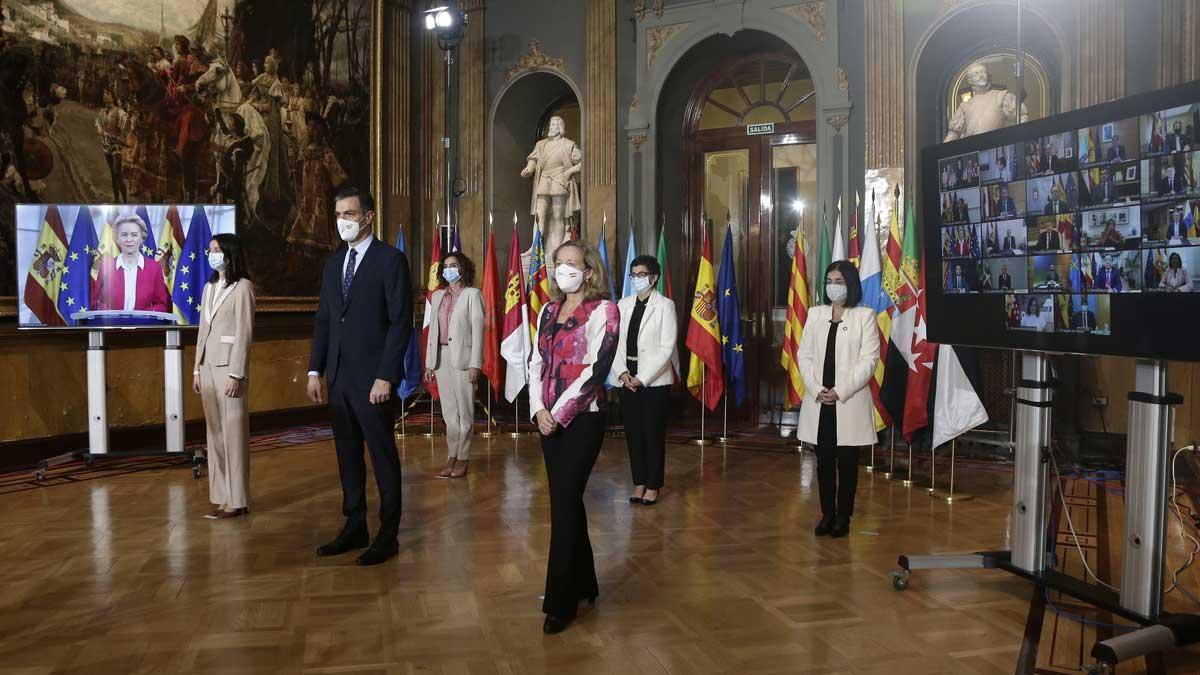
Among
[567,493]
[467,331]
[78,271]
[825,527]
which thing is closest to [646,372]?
[825,527]

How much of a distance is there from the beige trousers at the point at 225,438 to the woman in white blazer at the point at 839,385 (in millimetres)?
3327

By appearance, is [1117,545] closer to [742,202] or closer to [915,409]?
[915,409]

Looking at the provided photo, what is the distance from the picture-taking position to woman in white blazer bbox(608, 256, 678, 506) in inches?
232

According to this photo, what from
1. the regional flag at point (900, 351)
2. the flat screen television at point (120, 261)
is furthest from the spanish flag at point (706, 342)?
the flat screen television at point (120, 261)

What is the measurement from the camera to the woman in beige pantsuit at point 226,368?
5.47 m

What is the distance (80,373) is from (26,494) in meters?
1.91

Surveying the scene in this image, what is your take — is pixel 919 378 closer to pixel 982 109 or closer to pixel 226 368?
pixel 982 109

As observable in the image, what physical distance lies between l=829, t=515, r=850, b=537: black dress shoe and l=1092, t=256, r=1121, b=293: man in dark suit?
2159 millimetres

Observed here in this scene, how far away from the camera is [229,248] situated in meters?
5.49

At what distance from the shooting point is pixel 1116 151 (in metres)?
3.35

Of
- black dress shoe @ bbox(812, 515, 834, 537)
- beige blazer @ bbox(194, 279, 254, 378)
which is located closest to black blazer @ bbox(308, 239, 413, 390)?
beige blazer @ bbox(194, 279, 254, 378)

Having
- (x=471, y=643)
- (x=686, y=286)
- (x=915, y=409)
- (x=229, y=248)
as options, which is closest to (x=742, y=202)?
(x=686, y=286)

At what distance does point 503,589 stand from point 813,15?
22.9ft

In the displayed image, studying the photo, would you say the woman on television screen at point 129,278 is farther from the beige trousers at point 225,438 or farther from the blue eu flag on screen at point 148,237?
the beige trousers at point 225,438
